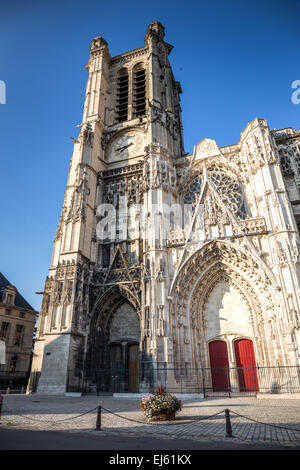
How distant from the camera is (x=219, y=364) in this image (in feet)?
51.6

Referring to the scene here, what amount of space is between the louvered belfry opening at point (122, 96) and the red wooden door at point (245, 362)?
2114 centimetres

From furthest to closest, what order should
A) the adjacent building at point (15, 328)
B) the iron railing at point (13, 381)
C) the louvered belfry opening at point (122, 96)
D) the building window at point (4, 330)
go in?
the adjacent building at point (15, 328) < the building window at point (4, 330) < the louvered belfry opening at point (122, 96) < the iron railing at point (13, 381)

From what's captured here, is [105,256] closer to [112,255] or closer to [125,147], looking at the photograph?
[112,255]

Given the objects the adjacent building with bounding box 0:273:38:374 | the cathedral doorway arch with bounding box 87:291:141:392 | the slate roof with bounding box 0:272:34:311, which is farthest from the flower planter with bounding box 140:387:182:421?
the slate roof with bounding box 0:272:34:311

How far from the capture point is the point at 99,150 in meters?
23.8

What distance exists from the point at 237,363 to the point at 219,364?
932 mm

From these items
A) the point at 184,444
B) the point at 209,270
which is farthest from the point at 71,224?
the point at 184,444

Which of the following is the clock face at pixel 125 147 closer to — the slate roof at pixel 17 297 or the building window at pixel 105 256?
the building window at pixel 105 256

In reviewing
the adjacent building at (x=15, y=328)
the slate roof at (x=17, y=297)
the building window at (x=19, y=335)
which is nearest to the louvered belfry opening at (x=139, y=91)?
the slate roof at (x=17, y=297)

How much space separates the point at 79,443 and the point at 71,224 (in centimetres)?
1516

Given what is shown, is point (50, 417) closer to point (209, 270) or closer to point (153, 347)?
point (153, 347)

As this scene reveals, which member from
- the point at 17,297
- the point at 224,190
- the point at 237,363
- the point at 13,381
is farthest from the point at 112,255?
A: the point at 17,297

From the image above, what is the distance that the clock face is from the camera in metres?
23.8

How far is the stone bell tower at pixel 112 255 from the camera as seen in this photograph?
15.4 m
